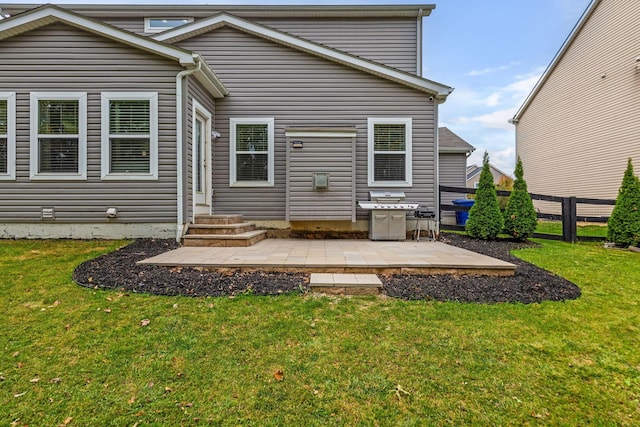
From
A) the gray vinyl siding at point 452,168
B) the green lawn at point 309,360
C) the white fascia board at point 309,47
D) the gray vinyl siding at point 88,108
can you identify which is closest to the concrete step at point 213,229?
the gray vinyl siding at point 88,108

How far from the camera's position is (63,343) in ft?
8.20

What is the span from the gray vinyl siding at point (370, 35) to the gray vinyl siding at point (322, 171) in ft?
13.7

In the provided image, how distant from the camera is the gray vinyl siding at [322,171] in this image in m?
7.05

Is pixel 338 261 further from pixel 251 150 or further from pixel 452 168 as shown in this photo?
pixel 452 168

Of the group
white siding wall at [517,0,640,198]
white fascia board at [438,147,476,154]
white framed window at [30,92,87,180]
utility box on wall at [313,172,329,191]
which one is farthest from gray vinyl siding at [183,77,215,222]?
white siding wall at [517,0,640,198]

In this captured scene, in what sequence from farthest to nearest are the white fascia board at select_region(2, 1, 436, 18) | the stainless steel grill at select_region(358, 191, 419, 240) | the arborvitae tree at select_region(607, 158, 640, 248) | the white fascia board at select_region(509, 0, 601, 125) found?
1. the white fascia board at select_region(509, 0, 601, 125)
2. the white fascia board at select_region(2, 1, 436, 18)
3. the stainless steel grill at select_region(358, 191, 419, 240)
4. the arborvitae tree at select_region(607, 158, 640, 248)

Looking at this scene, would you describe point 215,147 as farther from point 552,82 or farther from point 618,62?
point 552,82

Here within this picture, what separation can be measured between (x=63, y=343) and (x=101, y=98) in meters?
5.20

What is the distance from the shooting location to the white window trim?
→ 6.11 meters

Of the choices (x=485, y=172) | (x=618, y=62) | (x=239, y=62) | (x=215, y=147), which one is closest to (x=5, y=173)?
(x=215, y=147)

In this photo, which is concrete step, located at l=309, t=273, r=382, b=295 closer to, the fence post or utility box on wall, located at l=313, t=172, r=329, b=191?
utility box on wall, located at l=313, t=172, r=329, b=191

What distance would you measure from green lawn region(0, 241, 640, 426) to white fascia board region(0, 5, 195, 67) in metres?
4.32

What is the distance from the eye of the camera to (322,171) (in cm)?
706

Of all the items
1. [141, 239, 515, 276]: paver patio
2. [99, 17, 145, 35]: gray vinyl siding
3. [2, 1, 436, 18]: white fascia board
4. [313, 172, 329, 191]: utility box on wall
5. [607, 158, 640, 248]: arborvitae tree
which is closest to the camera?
[141, 239, 515, 276]: paver patio
